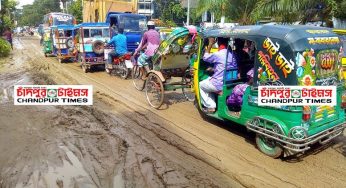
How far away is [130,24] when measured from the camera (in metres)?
15.3

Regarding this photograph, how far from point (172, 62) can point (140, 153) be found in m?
3.56

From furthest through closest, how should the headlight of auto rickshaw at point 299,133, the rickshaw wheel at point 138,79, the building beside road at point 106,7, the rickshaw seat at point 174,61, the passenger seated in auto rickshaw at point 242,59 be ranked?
the building beside road at point 106,7, the rickshaw wheel at point 138,79, the rickshaw seat at point 174,61, the passenger seated in auto rickshaw at point 242,59, the headlight of auto rickshaw at point 299,133

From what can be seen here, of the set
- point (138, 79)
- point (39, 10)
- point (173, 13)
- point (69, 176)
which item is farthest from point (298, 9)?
point (39, 10)

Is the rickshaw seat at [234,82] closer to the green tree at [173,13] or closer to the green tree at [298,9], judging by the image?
the green tree at [298,9]

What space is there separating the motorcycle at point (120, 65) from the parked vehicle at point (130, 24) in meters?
1.39

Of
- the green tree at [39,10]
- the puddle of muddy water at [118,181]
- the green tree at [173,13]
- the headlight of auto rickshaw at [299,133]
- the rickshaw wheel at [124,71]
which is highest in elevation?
the green tree at [39,10]

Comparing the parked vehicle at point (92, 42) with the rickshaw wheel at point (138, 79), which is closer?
the rickshaw wheel at point (138, 79)

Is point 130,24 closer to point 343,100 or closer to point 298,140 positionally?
point 343,100

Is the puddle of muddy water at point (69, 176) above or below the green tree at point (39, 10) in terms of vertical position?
below

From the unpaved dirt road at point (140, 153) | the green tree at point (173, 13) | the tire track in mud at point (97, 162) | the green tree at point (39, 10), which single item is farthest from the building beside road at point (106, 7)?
the green tree at point (39, 10)

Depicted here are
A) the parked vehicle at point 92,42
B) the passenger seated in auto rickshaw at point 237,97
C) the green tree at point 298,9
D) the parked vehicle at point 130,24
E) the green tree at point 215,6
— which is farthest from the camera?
the green tree at point 215,6

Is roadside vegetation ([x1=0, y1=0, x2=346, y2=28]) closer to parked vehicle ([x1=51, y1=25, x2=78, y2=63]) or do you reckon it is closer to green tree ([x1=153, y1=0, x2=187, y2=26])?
parked vehicle ([x1=51, y1=25, x2=78, y2=63])

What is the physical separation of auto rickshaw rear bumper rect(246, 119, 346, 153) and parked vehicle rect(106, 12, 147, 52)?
9.79 m

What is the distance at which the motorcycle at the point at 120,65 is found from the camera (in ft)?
40.6
